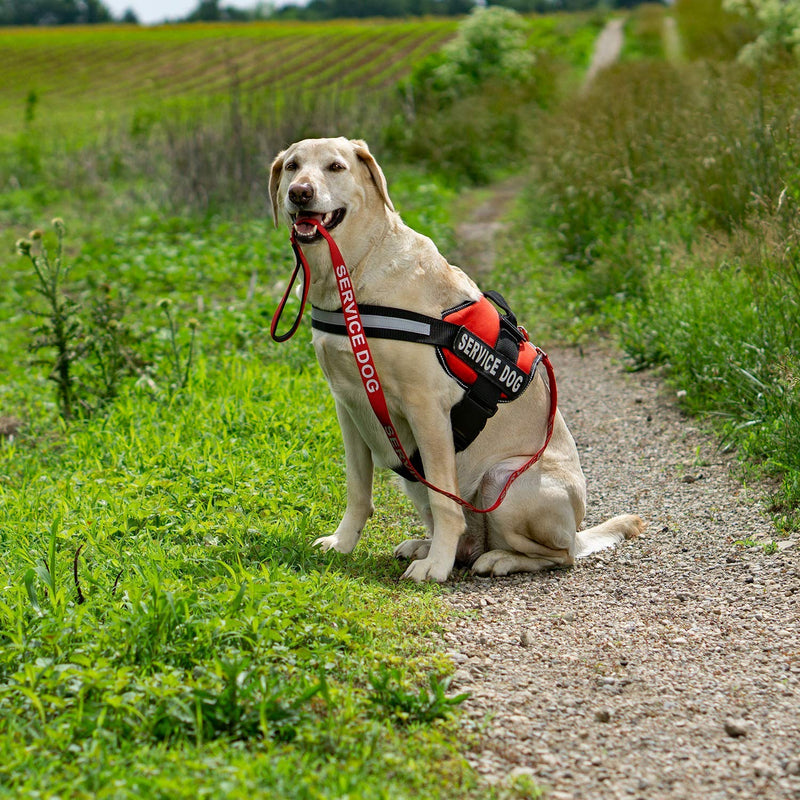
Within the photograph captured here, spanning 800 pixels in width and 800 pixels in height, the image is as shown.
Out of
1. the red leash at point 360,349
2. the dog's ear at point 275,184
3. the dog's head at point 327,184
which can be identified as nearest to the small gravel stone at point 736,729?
the red leash at point 360,349

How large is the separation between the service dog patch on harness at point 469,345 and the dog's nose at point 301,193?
A: 17.9 inches

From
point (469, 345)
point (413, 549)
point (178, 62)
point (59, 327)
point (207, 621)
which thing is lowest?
point (413, 549)

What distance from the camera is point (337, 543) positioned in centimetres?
395

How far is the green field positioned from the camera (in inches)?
96.0

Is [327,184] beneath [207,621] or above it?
above

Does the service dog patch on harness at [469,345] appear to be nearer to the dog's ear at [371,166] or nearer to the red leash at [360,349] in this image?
the red leash at [360,349]

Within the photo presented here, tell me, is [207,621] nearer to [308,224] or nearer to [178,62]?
[308,224]

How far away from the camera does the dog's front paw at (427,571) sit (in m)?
3.69

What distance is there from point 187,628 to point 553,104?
17.5 metres

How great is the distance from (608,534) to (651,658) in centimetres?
107

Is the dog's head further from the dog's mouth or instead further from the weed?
the weed

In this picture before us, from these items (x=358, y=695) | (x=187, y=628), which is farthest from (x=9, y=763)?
(x=358, y=695)

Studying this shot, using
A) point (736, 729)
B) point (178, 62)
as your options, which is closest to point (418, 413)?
point (736, 729)

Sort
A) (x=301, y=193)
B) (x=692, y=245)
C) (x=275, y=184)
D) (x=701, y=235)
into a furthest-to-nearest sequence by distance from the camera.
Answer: (x=701, y=235)
(x=692, y=245)
(x=275, y=184)
(x=301, y=193)
